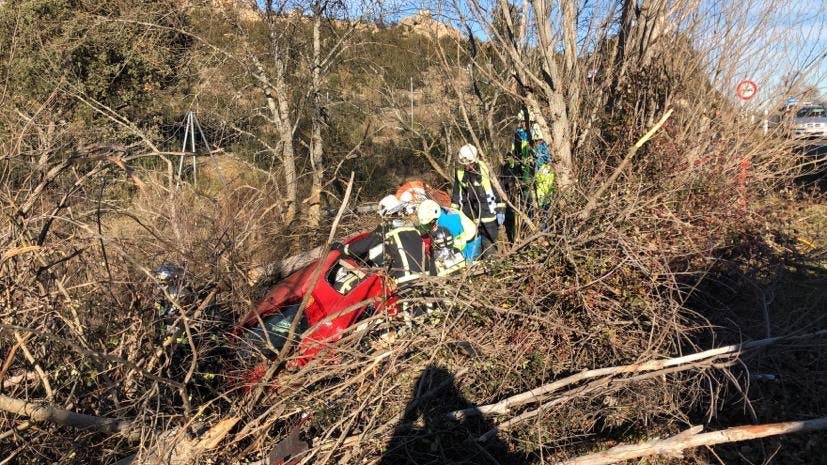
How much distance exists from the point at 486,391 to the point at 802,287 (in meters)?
3.45

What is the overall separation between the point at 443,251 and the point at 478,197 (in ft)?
A: 3.20

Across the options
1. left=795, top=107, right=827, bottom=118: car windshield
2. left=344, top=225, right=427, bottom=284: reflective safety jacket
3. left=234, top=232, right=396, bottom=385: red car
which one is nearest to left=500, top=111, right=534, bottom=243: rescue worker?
left=344, top=225, right=427, bottom=284: reflective safety jacket

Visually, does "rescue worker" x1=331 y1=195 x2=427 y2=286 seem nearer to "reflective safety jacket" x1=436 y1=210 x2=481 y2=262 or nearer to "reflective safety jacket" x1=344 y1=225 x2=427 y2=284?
"reflective safety jacket" x1=344 y1=225 x2=427 y2=284

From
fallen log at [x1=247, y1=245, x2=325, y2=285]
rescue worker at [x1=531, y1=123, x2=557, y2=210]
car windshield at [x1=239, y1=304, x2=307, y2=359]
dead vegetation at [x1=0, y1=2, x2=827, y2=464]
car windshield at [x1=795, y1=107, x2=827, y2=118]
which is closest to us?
dead vegetation at [x1=0, y1=2, x2=827, y2=464]

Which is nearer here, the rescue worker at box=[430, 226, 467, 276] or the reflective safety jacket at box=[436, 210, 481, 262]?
the rescue worker at box=[430, 226, 467, 276]

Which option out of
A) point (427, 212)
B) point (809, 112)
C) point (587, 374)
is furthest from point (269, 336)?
point (809, 112)

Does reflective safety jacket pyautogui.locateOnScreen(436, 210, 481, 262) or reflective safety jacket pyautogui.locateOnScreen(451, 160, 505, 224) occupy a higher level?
reflective safety jacket pyautogui.locateOnScreen(451, 160, 505, 224)

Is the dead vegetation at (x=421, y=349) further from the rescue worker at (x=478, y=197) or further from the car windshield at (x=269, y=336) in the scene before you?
the rescue worker at (x=478, y=197)

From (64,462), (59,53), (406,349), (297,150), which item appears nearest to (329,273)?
(406,349)

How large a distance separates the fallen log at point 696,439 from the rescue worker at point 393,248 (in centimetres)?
201

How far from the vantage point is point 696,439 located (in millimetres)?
3084

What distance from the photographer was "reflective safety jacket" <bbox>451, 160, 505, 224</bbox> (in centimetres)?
598

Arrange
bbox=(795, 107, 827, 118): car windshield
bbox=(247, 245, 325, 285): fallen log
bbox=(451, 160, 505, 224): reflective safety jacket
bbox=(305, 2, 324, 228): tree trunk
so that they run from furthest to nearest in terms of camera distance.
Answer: bbox=(305, 2, 324, 228): tree trunk
bbox=(795, 107, 827, 118): car windshield
bbox=(451, 160, 505, 224): reflective safety jacket
bbox=(247, 245, 325, 285): fallen log

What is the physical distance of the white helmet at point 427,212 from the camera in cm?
525
